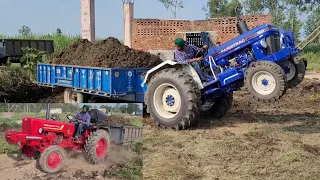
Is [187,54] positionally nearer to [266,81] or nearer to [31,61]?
[266,81]

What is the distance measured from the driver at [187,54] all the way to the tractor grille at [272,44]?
3.84 ft

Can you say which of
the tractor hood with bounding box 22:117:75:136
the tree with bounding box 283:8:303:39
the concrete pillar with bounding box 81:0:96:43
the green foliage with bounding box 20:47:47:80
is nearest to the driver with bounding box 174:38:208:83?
the tractor hood with bounding box 22:117:75:136

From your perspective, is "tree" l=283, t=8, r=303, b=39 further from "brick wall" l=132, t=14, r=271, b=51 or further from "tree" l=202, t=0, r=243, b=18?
"brick wall" l=132, t=14, r=271, b=51

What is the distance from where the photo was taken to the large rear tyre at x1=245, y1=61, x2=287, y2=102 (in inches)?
263

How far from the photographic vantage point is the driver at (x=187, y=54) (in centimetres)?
765

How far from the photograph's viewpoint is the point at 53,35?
1172 inches

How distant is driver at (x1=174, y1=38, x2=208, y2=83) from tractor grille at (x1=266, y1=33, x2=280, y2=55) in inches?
46.0

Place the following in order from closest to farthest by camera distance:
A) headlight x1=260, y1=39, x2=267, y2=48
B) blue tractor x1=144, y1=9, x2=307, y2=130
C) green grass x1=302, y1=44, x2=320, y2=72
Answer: blue tractor x1=144, y1=9, x2=307, y2=130 < headlight x1=260, y1=39, x2=267, y2=48 < green grass x1=302, y1=44, x2=320, y2=72

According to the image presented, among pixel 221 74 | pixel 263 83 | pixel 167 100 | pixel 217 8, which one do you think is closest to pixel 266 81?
pixel 263 83

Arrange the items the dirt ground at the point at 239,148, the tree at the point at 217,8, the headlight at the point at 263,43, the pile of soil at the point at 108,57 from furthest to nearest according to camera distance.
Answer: the tree at the point at 217,8 < the pile of soil at the point at 108,57 < the headlight at the point at 263,43 < the dirt ground at the point at 239,148

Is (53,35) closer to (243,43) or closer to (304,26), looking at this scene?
(243,43)

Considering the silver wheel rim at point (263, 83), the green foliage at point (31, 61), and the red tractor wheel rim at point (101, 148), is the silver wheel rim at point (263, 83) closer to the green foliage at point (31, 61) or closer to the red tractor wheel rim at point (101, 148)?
the red tractor wheel rim at point (101, 148)

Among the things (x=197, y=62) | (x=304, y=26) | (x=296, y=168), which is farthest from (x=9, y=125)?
(x=304, y=26)

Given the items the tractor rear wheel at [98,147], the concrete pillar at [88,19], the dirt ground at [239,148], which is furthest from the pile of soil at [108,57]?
the concrete pillar at [88,19]
